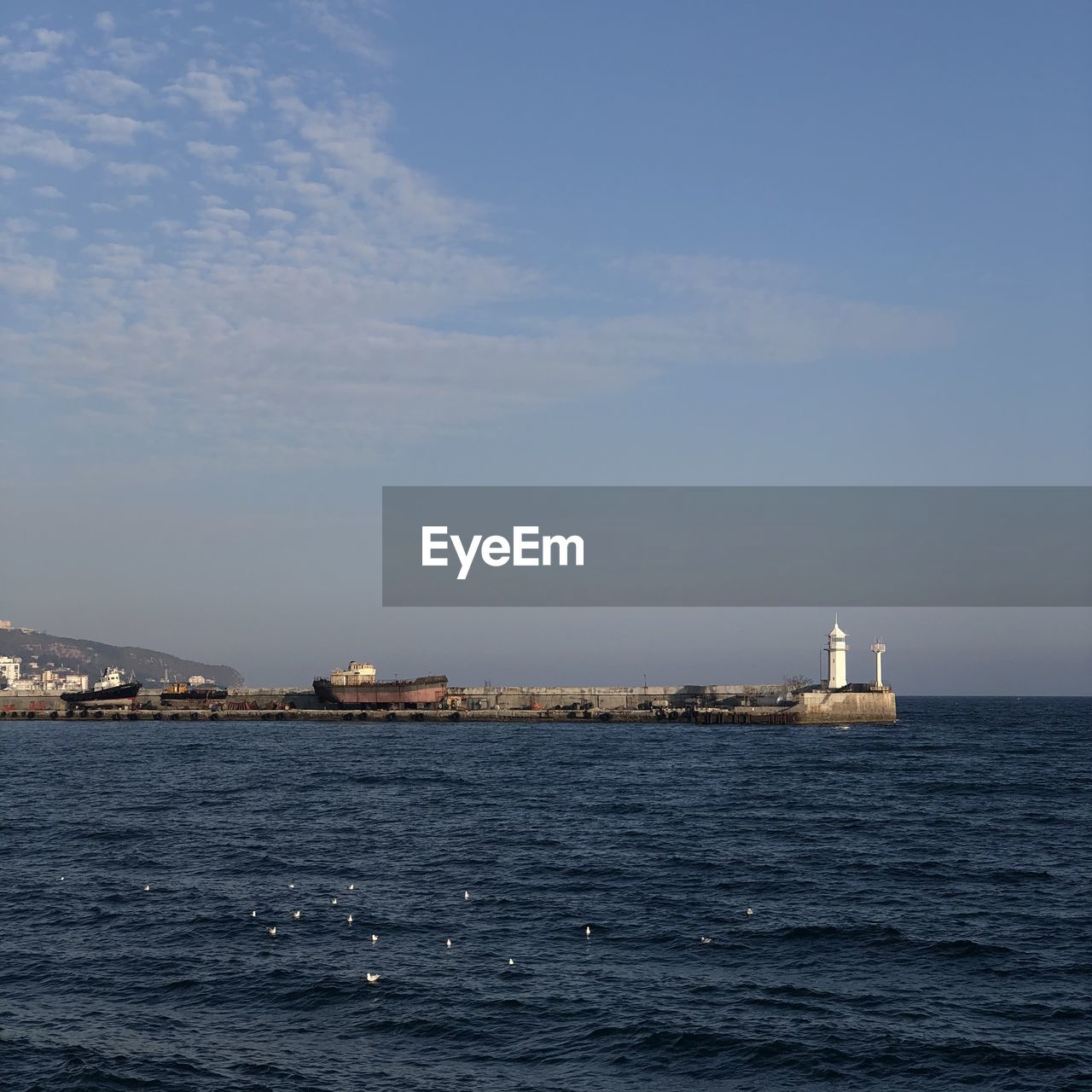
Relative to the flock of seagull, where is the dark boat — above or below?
below

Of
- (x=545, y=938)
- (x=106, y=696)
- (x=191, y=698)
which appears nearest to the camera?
(x=545, y=938)

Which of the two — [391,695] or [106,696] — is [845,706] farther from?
[106,696]

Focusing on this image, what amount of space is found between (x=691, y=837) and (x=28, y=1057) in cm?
3301

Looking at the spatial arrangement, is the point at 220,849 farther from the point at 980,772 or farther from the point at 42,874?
the point at 980,772

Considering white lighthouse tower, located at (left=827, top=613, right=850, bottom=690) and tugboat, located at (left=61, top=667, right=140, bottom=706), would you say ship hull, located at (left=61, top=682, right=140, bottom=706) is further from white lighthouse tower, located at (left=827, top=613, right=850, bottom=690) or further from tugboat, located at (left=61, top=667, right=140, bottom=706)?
white lighthouse tower, located at (left=827, top=613, right=850, bottom=690)

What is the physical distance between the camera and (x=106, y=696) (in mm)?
164750

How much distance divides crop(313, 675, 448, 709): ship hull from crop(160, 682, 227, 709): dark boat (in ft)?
73.7

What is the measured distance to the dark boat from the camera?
161 m

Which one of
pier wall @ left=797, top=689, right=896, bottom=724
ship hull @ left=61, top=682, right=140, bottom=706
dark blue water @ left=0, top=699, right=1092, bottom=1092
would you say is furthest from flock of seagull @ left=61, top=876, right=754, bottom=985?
ship hull @ left=61, top=682, right=140, bottom=706

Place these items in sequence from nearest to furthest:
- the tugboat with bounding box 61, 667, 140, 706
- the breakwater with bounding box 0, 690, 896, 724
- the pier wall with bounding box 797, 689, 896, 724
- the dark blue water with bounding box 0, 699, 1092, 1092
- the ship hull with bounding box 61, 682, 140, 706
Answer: the dark blue water with bounding box 0, 699, 1092, 1092, the pier wall with bounding box 797, 689, 896, 724, the breakwater with bounding box 0, 690, 896, 724, the ship hull with bounding box 61, 682, 140, 706, the tugboat with bounding box 61, 667, 140, 706

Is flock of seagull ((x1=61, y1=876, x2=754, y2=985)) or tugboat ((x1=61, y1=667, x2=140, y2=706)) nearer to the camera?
flock of seagull ((x1=61, y1=876, x2=754, y2=985))

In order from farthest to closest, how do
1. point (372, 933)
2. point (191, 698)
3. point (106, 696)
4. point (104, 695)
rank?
1. point (104, 695)
2. point (106, 696)
3. point (191, 698)
4. point (372, 933)

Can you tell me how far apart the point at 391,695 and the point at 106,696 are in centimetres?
4807

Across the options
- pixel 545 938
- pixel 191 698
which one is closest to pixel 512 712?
pixel 191 698
